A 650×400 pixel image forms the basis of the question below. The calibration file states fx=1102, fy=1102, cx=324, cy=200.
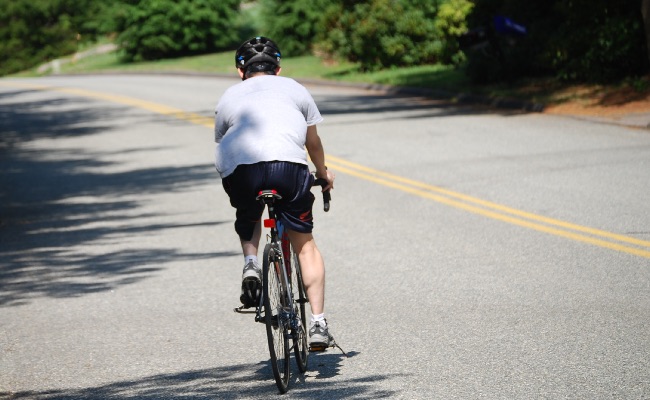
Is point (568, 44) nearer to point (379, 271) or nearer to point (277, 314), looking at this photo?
point (379, 271)

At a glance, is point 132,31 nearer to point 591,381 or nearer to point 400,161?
point 400,161

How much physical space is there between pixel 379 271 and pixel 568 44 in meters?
15.2

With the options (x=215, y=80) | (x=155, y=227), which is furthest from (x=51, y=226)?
(x=215, y=80)

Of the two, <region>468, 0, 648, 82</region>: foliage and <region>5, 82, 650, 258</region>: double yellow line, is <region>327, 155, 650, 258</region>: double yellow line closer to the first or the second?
<region>5, 82, 650, 258</region>: double yellow line

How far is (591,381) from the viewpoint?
573 cm

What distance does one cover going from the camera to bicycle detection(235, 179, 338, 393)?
5.67 m

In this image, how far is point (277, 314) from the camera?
582 centimetres

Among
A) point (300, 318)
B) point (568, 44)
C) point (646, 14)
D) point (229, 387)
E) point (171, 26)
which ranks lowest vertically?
point (229, 387)

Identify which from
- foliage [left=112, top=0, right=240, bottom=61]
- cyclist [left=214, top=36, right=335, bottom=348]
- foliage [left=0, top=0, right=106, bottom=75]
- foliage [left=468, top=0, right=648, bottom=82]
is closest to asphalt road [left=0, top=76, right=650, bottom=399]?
cyclist [left=214, top=36, right=335, bottom=348]

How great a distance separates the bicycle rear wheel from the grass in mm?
15648

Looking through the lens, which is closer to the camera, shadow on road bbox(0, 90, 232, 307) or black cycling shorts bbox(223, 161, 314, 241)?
black cycling shorts bbox(223, 161, 314, 241)

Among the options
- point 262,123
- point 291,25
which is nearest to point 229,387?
point 262,123

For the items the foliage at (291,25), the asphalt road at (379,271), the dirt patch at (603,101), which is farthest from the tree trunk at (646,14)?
the foliage at (291,25)

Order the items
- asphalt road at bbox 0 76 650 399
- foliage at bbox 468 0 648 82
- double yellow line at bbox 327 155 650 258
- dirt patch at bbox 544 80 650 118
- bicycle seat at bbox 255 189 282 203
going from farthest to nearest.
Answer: foliage at bbox 468 0 648 82
dirt patch at bbox 544 80 650 118
double yellow line at bbox 327 155 650 258
asphalt road at bbox 0 76 650 399
bicycle seat at bbox 255 189 282 203
